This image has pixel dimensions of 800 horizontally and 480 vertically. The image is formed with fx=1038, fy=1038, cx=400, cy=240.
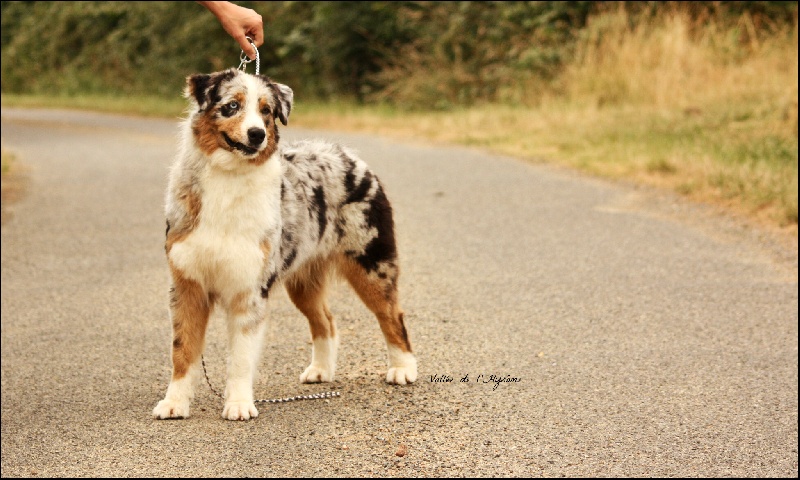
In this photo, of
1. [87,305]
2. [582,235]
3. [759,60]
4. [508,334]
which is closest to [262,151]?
[508,334]

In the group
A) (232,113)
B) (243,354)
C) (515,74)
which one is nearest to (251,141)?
(232,113)

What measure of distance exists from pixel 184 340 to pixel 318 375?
2.95 feet

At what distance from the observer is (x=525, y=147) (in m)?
14.1

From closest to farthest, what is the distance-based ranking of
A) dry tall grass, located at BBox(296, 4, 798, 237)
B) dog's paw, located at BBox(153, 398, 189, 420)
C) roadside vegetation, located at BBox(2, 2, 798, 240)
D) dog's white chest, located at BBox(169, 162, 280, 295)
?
dog's white chest, located at BBox(169, 162, 280, 295)
dog's paw, located at BBox(153, 398, 189, 420)
dry tall grass, located at BBox(296, 4, 798, 237)
roadside vegetation, located at BBox(2, 2, 798, 240)

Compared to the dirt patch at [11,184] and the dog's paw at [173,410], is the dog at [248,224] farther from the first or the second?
the dirt patch at [11,184]

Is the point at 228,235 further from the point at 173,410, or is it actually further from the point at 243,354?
the point at 173,410

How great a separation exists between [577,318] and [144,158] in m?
9.86

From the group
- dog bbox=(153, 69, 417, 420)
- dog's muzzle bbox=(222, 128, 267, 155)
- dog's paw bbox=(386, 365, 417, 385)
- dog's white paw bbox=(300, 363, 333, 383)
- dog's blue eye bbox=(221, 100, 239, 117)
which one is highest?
dog's blue eye bbox=(221, 100, 239, 117)

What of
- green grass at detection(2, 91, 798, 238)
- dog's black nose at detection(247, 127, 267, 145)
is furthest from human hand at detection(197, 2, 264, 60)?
green grass at detection(2, 91, 798, 238)

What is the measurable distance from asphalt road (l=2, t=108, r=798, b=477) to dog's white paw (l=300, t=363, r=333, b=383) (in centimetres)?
8

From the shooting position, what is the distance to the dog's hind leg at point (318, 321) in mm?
5371

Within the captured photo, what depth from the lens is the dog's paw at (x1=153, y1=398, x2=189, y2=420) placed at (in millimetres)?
4824

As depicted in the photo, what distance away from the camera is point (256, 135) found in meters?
4.37

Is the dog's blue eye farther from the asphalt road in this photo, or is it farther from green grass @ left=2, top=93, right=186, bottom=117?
green grass @ left=2, top=93, right=186, bottom=117
